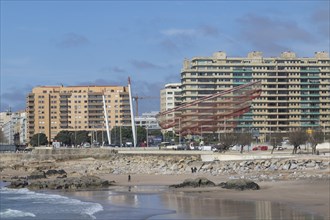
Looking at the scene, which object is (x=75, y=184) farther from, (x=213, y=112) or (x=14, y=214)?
(x=213, y=112)

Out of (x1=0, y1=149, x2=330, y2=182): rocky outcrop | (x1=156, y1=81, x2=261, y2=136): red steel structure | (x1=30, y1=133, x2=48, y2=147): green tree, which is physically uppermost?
(x1=156, y1=81, x2=261, y2=136): red steel structure

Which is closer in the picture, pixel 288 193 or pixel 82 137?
pixel 288 193

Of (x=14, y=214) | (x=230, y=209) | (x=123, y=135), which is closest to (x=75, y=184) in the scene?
(x=14, y=214)

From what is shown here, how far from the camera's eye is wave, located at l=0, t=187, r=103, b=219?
110 ft

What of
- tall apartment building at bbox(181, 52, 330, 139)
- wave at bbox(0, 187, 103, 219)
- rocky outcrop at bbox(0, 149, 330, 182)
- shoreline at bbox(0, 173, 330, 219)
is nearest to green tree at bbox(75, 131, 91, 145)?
tall apartment building at bbox(181, 52, 330, 139)

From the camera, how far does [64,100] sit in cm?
18850

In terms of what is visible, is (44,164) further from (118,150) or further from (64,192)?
(64,192)

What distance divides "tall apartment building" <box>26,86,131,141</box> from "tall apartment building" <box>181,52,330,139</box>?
3623 cm

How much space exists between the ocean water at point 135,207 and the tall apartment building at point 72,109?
13956 centimetres

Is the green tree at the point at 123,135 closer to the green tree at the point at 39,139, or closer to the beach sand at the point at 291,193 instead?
the green tree at the point at 39,139

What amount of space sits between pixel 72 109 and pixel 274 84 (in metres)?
65.0

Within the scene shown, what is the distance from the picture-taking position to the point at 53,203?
38.4 m

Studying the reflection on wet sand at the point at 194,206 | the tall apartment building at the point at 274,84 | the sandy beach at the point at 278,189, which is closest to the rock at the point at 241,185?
the sandy beach at the point at 278,189

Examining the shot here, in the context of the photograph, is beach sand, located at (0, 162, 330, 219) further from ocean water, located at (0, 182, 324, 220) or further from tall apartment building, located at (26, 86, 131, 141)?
tall apartment building, located at (26, 86, 131, 141)
